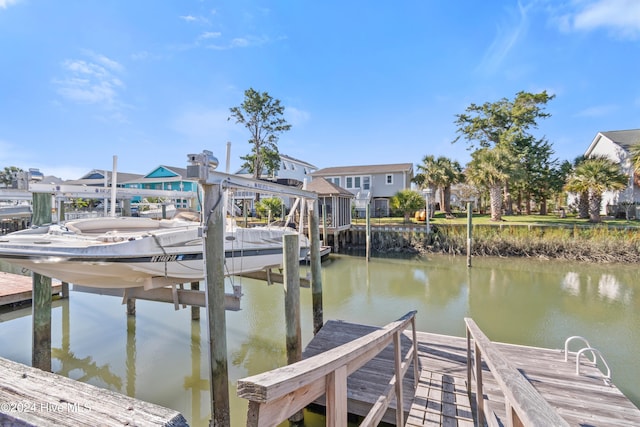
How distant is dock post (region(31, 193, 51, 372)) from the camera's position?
5230 millimetres

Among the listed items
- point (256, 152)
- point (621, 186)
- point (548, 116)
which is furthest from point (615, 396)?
point (548, 116)

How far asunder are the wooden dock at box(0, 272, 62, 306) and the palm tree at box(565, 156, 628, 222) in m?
27.3

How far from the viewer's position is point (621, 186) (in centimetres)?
1870

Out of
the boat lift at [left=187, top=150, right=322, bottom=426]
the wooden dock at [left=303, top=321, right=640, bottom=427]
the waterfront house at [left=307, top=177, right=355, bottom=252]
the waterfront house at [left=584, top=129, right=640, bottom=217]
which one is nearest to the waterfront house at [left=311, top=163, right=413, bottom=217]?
the waterfront house at [left=307, top=177, right=355, bottom=252]

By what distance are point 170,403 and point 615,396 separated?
6191mm

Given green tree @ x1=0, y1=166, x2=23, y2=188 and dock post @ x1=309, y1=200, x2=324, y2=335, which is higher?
green tree @ x1=0, y1=166, x2=23, y2=188

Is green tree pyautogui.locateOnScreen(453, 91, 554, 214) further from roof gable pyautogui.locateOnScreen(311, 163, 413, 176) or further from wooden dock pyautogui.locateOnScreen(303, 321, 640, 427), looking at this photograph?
wooden dock pyautogui.locateOnScreen(303, 321, 640, 427)

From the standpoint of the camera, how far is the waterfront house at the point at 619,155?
2269 cm

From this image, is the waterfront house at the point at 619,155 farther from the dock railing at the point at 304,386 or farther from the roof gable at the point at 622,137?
the dock railing at the point at 304,386

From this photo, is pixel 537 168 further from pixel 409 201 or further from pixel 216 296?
pixel 216 296

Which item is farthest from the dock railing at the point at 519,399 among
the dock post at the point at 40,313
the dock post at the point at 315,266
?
the dock post at the point at 40,313

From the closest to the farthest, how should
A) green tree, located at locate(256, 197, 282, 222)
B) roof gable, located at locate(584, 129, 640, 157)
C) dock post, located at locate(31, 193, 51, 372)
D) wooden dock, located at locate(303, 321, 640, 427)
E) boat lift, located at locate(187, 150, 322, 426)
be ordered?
Answer: wooden dock, located at locate(303, 321, 640, 427) < boat lift, located at locate(187, 150, 322, 426) < dock post, located at locate(31, 193, 51, 372) < green tree, located at locate(256, 197, 282, 222) < roof gable, located at locate(584, 129, 640, 157)

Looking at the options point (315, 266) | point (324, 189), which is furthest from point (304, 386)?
point (324, 189)

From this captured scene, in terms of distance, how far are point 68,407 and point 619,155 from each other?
34.8 meters
